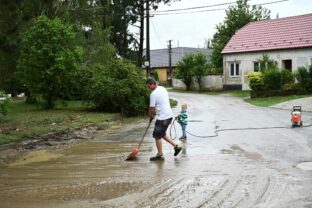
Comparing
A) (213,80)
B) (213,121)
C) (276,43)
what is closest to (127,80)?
(213,121)

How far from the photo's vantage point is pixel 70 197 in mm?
7270

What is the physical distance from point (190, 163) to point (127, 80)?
1298cm

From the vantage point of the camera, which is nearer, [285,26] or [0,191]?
[0,191]

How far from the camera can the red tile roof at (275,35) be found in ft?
127

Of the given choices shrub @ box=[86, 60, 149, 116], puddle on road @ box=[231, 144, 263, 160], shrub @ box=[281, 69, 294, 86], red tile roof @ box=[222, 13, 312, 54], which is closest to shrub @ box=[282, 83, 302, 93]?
shrub @ box=[281, 69, 294, 86]

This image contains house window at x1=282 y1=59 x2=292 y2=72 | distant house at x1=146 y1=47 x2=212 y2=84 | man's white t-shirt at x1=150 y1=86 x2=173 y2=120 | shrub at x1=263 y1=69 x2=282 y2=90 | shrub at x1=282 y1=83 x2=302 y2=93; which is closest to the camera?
man's white t-shirt at x1=150 y1=86 x2=173 y2=120

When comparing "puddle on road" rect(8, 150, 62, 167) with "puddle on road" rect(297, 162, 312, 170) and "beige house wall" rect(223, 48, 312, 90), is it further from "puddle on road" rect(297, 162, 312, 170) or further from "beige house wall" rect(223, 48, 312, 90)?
"beige house wall" rect(223, 48, 312, 90)

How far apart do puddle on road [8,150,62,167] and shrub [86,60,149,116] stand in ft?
32.6

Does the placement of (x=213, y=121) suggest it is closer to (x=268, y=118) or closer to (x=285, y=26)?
(x=268, y=118)

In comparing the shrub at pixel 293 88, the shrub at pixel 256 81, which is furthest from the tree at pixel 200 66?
the shrub at pixel 293 88

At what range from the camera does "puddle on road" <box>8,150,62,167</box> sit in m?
10.7

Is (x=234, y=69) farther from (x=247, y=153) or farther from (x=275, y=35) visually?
(x=247, y=153)

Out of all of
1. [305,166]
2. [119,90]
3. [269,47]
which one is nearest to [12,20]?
[305,166]

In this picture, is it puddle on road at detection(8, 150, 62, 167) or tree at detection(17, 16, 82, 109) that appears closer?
puddle on road at detection(8, 150, 62, 167)
